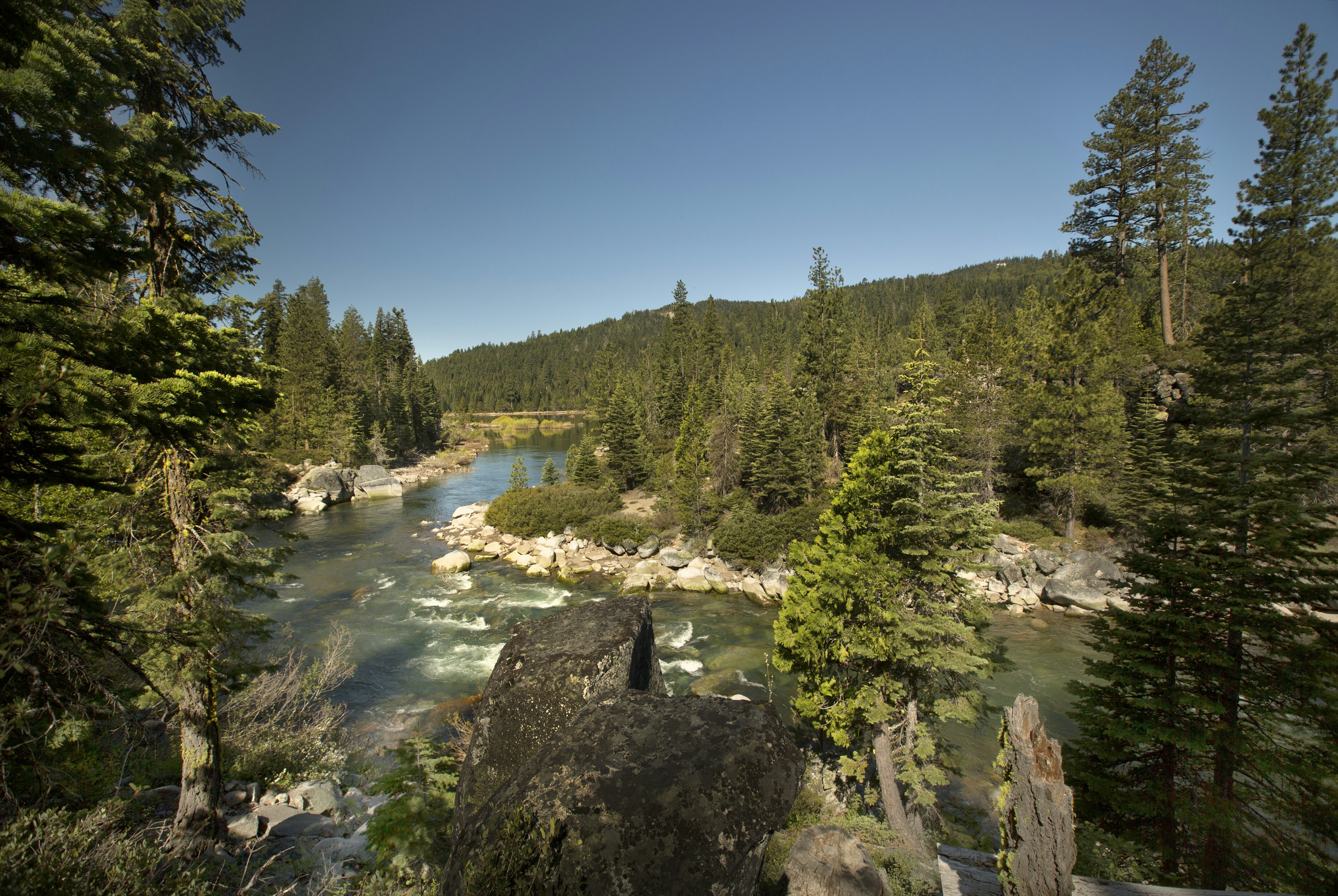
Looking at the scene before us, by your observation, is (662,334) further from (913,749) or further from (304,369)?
(913,749)

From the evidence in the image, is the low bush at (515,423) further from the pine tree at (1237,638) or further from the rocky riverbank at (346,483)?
the pine tree at (1237,638)

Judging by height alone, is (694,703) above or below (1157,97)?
below

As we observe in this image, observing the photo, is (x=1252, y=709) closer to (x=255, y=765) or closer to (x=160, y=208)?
(x=255, y=765)

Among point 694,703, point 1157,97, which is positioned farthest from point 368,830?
point 1157,97

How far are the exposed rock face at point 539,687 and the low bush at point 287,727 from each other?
14.9 ft

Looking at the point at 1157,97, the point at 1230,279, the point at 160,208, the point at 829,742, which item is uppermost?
the point at 1157,97

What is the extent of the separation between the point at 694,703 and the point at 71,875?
185 inches

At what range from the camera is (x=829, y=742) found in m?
13.8

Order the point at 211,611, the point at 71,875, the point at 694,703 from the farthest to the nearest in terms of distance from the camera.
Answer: the point at 211,611, the point at 694,703, the point at 71,875

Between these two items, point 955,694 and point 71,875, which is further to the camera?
point 955,694

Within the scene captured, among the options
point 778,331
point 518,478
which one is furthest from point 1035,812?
point 778,331

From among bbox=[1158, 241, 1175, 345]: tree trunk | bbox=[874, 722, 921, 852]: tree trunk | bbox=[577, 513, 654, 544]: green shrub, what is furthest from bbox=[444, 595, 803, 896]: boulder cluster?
bbox=[1158, 241, 1175, 345]: tree trunk

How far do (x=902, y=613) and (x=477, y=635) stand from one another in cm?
1510

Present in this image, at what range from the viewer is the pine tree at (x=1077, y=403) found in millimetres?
23938
